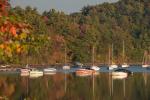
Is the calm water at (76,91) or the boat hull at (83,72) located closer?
the calm water at (76,91)

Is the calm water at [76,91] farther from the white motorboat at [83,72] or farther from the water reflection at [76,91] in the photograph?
the white motorboat at [83,72]

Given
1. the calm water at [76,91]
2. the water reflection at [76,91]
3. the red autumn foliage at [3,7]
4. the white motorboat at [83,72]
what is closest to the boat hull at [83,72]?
the white motorboat at [83,72]

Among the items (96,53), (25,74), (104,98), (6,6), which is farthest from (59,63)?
(6,6)

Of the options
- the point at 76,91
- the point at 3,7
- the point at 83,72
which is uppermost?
the point at 3,7

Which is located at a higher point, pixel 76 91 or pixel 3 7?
pixel 3 7

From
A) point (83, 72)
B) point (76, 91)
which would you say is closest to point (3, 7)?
point (76, 91)

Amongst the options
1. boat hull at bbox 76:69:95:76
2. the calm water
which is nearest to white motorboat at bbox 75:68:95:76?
boat hull at bbox 76:69:95:76

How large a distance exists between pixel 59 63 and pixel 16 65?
101 feet

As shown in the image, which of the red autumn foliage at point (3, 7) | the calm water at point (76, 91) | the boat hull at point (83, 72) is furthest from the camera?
the boat hull at point (83, 72)

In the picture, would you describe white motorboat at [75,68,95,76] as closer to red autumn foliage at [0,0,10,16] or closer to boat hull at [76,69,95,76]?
boat hull at [76,69,95,76]

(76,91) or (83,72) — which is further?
(83,72)

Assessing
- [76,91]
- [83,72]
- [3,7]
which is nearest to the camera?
[3,7]

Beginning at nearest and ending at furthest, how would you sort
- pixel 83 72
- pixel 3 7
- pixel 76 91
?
pixel 3 7 < pixel 76 91 < pixel 83 72

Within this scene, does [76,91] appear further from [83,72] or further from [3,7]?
[3,7]
